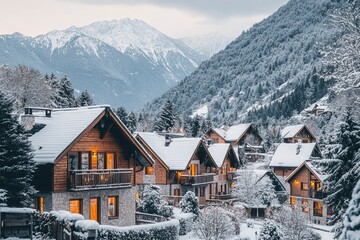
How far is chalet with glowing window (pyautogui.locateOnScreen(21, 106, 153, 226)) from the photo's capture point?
1209 inches


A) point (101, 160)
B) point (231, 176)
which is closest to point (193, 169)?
point (231, 176)

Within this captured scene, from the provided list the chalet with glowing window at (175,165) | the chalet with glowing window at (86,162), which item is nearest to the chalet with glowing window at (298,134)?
the chalet with glowing window at (175,165)

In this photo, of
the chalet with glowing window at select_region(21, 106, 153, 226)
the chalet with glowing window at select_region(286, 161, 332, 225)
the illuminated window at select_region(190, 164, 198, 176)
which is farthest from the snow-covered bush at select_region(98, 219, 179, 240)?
the chalet with glowing window at select_region(286, 161, 332, 225)

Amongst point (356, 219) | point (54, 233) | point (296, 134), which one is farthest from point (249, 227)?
point (296, 134)

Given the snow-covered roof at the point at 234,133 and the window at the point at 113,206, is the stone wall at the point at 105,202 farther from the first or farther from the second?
the snow-covered roof at the point at 234,133

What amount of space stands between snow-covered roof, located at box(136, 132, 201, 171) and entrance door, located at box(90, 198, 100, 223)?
22.3 meters

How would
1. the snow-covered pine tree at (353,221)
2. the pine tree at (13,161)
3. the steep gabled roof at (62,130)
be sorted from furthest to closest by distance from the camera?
the steep gabled roof at (62,130) → the pine tree at (13,161) → the snow-covered pine tree at (353,221)

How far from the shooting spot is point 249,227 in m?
51.1

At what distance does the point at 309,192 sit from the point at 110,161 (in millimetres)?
40970

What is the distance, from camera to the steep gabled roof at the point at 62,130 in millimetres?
30656

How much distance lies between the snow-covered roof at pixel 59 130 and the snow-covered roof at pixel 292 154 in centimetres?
5212

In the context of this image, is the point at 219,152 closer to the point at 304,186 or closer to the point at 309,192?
the point at 304,186

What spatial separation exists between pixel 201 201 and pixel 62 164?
30093mm

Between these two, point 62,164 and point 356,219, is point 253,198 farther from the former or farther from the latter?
point 356,219
